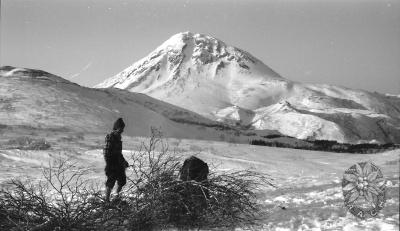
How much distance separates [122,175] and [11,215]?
419 cm

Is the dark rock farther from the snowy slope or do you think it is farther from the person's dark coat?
the snowy slope

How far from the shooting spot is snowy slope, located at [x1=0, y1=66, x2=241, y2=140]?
144 ft

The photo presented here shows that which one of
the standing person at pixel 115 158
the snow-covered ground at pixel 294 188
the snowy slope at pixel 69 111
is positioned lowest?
the snow-covered ground at pixel 294 188

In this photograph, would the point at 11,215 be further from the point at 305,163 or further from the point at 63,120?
the point at 63,120

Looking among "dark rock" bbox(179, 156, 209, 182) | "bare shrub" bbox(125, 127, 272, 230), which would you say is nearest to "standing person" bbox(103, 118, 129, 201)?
"dark rock" bbox(179, 156, 209, 182)

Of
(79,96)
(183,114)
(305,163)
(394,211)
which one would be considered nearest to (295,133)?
(183,114)

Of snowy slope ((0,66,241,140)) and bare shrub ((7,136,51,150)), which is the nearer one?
bare shrub ((7,136,51,150))

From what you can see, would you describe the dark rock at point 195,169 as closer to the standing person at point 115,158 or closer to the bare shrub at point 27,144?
the standing person at point 115,158

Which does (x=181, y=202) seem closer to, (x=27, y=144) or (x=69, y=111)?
(x=27, y=144)

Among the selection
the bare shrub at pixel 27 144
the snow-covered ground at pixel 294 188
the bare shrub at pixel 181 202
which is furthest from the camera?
the bare shrub at pixel 27 144

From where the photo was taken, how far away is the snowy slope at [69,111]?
43.8m

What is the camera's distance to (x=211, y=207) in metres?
5.38

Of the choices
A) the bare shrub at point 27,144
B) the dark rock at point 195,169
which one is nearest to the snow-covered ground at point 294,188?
the dark rock at point 195,169

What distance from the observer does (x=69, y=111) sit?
51156 millimetres
